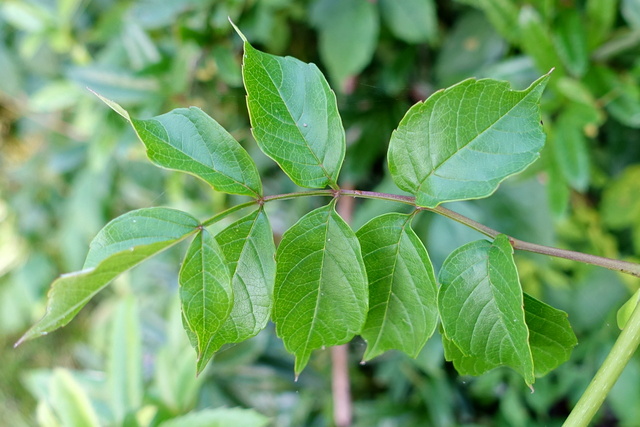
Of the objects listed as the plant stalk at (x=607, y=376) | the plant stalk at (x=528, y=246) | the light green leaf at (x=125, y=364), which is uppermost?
the plant stalk at (x=528, y=246)

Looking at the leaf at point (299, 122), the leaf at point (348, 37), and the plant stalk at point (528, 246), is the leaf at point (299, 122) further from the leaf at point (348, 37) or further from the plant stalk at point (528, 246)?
the leaf at point (348, 37)

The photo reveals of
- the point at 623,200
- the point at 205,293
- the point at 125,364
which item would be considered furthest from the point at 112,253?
the point at 623,200

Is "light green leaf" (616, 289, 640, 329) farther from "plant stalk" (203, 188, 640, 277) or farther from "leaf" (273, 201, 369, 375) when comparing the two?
"leaf" (273, 201, 369, 375)

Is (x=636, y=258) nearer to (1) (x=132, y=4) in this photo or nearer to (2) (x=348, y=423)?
(2) (x=348, y=423)

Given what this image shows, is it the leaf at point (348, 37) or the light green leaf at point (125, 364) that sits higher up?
the leaf at point (348, 37)

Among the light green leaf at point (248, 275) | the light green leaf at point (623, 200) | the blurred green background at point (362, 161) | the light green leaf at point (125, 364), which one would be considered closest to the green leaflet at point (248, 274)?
the light green leaf at point (248, 275)

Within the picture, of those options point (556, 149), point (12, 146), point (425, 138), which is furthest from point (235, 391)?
point (12, 146)
